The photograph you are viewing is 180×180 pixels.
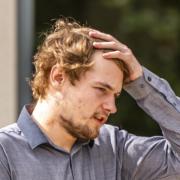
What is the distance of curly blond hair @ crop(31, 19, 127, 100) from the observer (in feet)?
10.3

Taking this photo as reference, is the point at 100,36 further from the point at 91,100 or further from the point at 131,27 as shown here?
the point at 131,27

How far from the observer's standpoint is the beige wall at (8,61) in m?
5.18

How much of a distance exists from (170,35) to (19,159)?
3.40 m

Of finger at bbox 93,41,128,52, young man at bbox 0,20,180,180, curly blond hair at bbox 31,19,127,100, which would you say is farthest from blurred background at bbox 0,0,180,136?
finger at bbox 93,41,128,52

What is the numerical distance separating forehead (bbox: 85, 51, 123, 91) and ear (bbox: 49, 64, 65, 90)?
0.36 ft

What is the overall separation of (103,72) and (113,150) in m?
0.37

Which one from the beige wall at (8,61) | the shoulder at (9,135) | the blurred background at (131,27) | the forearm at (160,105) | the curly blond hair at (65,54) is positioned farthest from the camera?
the blurred background at (131,27)

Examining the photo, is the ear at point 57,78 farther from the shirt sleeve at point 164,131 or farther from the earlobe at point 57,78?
the shirt sleeve at point 164,131

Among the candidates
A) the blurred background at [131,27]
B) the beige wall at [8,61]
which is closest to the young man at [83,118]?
the beige wall at [8,61]

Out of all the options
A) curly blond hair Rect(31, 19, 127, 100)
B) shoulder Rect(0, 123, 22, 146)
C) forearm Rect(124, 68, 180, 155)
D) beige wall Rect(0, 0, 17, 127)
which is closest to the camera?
shoulder Rect(0, 123, 22, 146)

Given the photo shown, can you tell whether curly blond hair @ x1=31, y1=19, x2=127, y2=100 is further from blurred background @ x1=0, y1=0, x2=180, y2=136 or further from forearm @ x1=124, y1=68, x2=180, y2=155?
blurred background @ x1=0, y1=0, x2=180, y2=136

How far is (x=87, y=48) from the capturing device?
314 centimetres

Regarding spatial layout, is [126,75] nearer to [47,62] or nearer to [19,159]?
[47,62]

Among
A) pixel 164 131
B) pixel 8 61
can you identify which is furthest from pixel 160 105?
pixel 8 61
